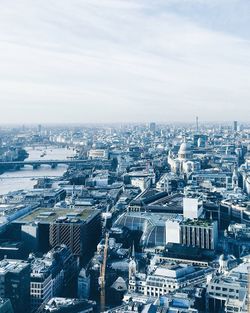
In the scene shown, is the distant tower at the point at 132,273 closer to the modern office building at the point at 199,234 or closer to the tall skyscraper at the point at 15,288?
the modern office building at the point at 199,234

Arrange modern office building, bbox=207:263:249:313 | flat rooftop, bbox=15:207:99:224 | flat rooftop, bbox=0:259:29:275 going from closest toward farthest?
modern office building, bbox=207:263:249:313 < flat rooftop, bbox=0:259:29:275 < flat rooftop, bbox=15:207:99:224

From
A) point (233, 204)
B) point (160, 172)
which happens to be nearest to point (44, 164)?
point (160, 172)

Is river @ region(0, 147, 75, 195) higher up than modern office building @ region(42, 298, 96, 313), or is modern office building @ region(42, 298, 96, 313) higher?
river @ region(0, 147, 75, 195)

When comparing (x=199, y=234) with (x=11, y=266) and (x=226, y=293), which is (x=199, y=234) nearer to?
(x=226, y=293)

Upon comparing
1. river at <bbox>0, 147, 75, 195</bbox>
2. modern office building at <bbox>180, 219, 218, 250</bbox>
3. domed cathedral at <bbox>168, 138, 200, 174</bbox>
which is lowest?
river at <bbox>0, 147, 75, 195</bbox>

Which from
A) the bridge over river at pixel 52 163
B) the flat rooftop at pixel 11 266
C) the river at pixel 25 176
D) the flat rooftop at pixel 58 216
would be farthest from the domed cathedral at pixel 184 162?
the flat rooftop at pixel 11 266

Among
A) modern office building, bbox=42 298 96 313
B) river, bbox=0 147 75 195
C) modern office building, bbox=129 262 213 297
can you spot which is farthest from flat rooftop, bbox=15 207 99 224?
river, bbox=0 147 75 195

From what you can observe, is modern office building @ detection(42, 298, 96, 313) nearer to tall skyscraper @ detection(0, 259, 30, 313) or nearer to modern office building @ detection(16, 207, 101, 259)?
tall skyscraper @ detection(0, 259, 30, 313)

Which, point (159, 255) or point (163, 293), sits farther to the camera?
point (159, 255)

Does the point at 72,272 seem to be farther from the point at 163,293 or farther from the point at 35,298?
the point at 163,293
